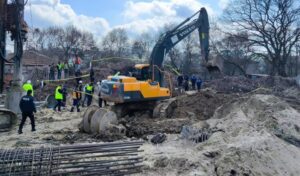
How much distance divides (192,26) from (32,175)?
11.0 metres

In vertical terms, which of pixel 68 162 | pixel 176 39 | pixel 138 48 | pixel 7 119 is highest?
pixel 138 48

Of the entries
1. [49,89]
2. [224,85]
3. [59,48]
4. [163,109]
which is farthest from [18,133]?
[59,48]

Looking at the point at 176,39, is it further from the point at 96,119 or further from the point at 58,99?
the point at 58,99

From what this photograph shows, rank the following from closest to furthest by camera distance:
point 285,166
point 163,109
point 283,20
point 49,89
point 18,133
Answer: point 285,166
point 18,133
point 163,109
point 49,89
point 283,20

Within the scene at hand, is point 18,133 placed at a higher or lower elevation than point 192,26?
lower

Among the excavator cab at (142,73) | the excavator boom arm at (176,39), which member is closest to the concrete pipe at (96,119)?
the excavator cab at (142,73)

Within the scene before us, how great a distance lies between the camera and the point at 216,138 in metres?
9.70

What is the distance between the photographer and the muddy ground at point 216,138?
7.80 m

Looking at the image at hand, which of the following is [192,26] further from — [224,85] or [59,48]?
[59,48]

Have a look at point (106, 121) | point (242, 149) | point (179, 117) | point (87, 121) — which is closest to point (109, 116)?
→ point (106, 121)

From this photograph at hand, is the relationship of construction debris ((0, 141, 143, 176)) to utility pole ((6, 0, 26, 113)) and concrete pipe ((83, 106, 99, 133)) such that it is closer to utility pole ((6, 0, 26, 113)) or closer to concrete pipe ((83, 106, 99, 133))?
concrete pipe ((83, 106, 99, 133))

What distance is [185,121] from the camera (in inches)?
502

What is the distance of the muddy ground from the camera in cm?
780

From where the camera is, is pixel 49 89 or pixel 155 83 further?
pixel 49 89
